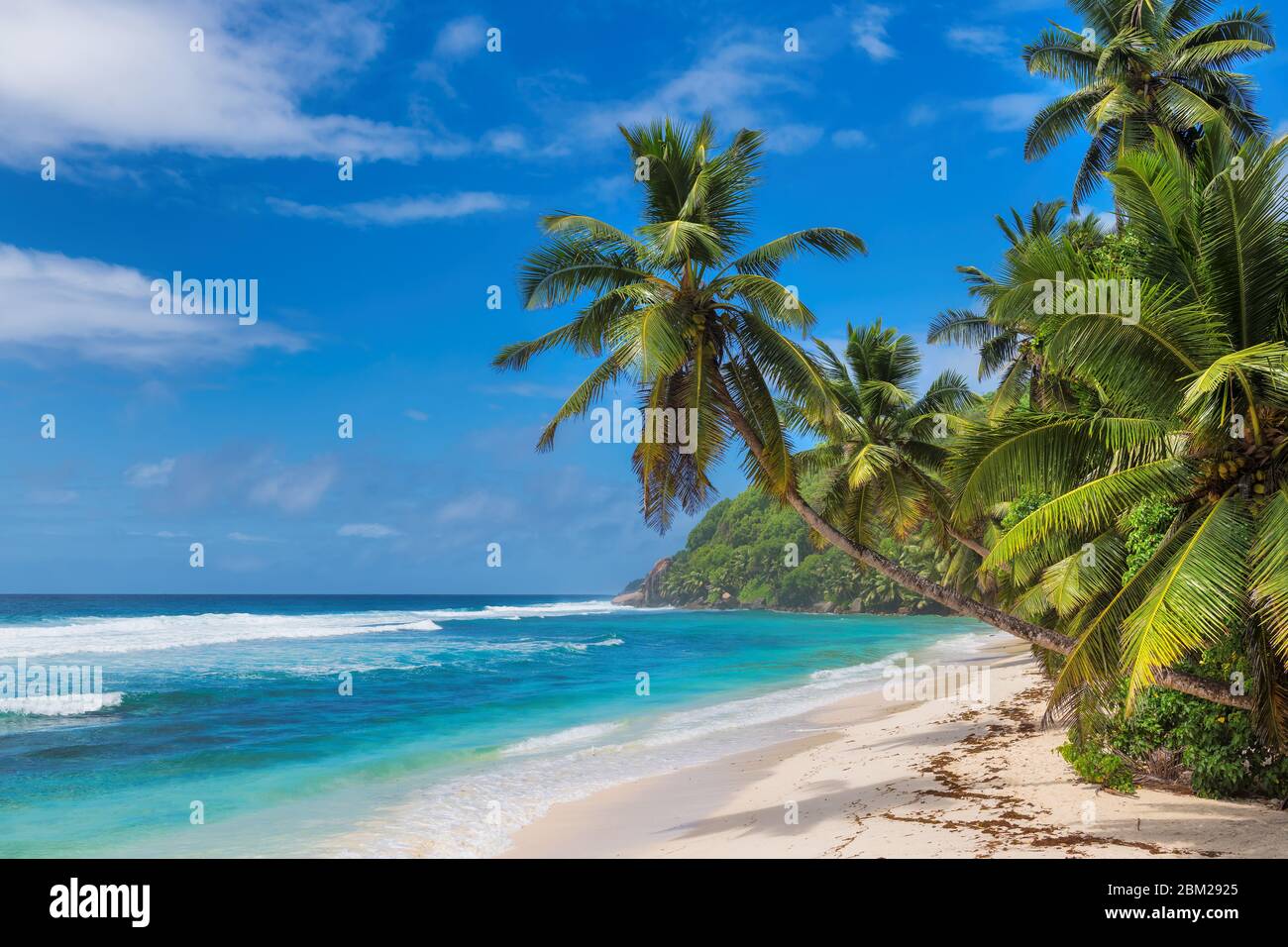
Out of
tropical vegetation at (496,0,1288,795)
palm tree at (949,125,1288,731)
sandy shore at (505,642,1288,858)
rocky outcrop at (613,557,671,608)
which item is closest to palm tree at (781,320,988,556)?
tropical vegetation at (496,0,1288,795)

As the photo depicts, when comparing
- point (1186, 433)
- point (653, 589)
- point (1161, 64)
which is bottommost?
point (653, 589)

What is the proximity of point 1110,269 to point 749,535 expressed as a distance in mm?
118332

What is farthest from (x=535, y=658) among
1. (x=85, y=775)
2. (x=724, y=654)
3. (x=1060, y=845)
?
(x=1060, y=845)

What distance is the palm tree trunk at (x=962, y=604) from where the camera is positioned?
8297 millimetres

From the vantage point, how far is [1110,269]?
816 centimetres

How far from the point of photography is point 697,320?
11523mm

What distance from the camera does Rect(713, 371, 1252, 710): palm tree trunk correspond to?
27.2ft

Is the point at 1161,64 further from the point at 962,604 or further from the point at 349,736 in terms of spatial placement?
the point at 349,736

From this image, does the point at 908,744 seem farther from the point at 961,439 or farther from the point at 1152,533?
the point at 961,439

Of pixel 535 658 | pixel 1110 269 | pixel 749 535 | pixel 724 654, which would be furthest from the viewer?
pixel 749 535

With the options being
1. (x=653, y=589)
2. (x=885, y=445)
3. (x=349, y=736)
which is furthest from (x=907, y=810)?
(x=653, y=589)

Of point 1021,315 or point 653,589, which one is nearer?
point 1021,315

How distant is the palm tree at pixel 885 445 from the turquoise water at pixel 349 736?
6308 millimetres

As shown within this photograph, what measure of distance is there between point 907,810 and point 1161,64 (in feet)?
57.1
